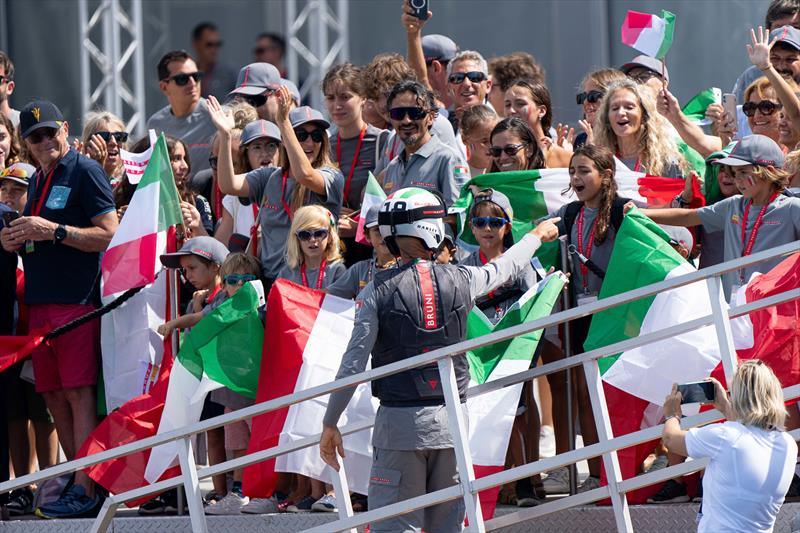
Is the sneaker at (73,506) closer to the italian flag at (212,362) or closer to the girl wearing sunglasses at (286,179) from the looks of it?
the italian flag at (212,362)

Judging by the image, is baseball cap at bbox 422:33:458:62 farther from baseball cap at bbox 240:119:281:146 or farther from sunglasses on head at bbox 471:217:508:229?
sunglasses on head at bbox 471:217:508:229

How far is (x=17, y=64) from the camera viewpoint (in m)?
16.3

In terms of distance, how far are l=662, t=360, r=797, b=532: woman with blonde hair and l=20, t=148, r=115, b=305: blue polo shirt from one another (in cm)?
451

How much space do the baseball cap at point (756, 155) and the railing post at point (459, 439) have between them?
2.12 metres

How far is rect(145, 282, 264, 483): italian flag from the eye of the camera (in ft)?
26.9

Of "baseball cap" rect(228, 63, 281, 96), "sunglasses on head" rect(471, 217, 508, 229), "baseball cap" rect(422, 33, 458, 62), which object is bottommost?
"sunglasses on head" rect(471, 217, 508, 229)

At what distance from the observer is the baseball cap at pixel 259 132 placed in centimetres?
947

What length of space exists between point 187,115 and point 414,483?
17.4ft

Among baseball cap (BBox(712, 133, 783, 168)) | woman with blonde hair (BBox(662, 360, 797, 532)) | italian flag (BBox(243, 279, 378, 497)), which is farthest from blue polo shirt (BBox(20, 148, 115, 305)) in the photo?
woman with blonde hair (BBox(662, 360, 797, 532))

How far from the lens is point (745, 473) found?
572cm

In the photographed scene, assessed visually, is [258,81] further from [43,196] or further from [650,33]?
[650,33]

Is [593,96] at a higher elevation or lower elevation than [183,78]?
lower

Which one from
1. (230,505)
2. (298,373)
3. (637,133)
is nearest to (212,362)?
(298,373)

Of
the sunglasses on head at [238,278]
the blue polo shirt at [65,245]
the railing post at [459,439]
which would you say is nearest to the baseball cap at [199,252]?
the sunglasses on head at [238,278]
